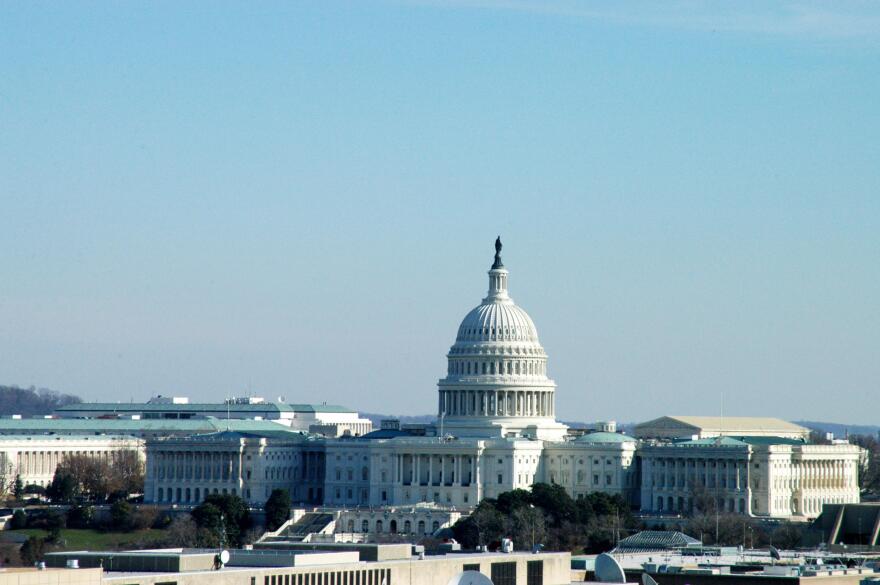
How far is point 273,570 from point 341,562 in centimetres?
610

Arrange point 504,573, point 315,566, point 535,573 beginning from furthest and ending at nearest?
point 535,573, point 504,573, point 315,566

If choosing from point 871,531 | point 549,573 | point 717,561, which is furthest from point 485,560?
point 871,531

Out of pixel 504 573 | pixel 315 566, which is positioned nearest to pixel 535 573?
pixel 504 573

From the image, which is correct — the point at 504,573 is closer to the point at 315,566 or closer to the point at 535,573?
the point at 535,573

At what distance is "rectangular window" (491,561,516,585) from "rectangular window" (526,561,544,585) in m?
1.19

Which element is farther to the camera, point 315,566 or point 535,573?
point 535,573

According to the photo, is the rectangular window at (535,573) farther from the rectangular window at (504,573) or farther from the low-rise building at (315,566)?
the rectangular window at (504,573)

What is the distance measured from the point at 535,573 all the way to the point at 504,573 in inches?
92.9

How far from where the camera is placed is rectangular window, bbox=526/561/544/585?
126500mm

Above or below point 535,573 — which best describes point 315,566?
above

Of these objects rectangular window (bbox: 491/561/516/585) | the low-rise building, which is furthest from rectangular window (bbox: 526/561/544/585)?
rectangular window (bbox: 491/561/516/585)

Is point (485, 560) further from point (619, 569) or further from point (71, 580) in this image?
point (71, 580)

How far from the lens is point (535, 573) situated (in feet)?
416

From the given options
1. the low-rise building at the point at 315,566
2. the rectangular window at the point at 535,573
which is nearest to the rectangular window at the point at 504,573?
the low-rise building at the point at 315,566
